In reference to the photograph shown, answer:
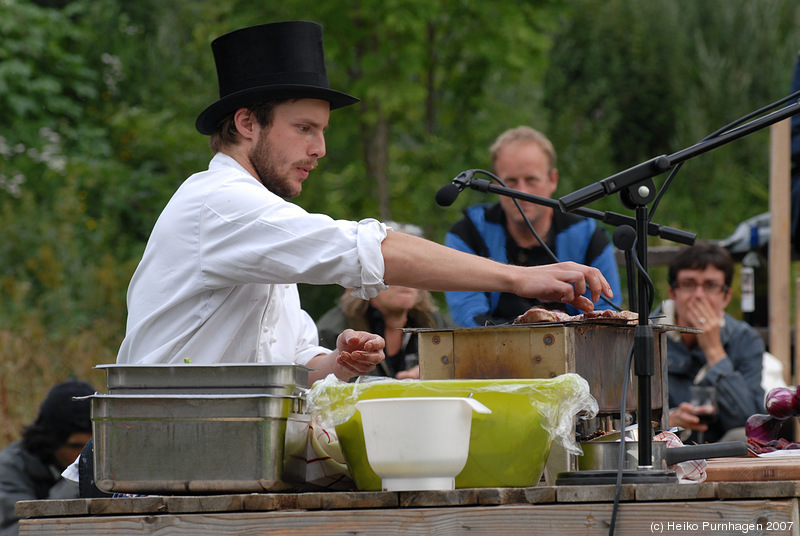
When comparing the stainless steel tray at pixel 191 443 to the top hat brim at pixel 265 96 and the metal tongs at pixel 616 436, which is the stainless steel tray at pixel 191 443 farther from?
the top hat brim at pixel 265 96

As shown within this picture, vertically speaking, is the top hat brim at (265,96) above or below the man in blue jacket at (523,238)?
above

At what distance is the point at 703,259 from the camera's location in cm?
543

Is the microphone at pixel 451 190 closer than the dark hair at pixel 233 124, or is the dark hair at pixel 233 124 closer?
the microphone at pixel 451 190

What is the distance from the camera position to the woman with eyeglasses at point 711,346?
5.23m

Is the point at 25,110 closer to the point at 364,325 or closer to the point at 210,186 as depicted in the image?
the point at 364,325

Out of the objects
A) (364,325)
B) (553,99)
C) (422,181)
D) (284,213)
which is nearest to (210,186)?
(284,213)

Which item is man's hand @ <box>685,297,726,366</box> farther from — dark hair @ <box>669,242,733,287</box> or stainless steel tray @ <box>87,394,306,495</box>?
stainless steel tray @ <box>87,394,306,495</box>

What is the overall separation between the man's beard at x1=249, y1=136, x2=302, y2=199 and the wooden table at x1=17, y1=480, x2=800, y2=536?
1109 mm

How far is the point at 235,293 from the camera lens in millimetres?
2828

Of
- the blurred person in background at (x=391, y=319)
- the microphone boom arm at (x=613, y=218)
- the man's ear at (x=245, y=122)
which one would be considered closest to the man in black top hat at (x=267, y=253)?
the man's ear at (x=245, y=122)

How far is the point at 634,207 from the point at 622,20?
1455 cm

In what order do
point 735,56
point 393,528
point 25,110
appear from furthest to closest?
1. point 735,56
2. point 25,110
3. point 393,528

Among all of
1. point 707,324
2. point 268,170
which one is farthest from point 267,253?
point 707,324

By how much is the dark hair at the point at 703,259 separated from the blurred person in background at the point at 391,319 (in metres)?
1.32
